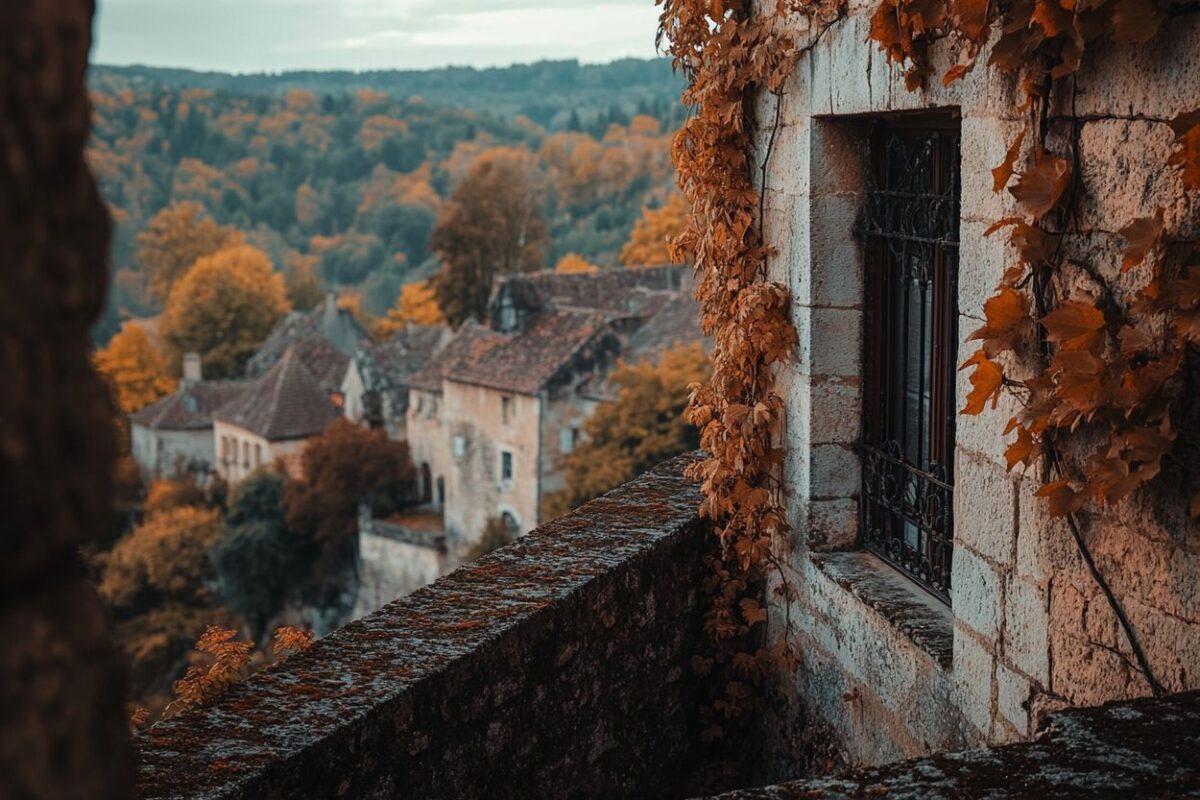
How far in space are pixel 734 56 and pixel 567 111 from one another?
177335 millimetres

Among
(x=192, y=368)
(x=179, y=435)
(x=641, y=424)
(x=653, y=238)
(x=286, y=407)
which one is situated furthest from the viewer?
(x=653, y=238)

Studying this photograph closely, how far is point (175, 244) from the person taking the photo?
9406 cm

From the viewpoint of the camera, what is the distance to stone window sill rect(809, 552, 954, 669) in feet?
12.5

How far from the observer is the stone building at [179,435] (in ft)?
183

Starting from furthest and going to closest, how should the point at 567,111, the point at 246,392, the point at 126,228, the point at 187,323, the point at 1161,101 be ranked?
1. the point at 567,111
2. the point at 126,228
3. the point at 187,323
4. the point at 246,392
5. the point at 1161,101

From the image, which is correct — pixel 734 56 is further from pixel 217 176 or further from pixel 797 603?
pixel 217 176

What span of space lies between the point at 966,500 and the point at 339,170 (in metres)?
126

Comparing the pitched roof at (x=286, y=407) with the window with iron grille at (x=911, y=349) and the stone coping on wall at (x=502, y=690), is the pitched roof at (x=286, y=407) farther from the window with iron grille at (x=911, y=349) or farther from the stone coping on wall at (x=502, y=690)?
the window with iron grille at (x=911, y=349)

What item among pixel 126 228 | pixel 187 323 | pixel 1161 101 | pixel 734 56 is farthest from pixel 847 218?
pixel 126 228

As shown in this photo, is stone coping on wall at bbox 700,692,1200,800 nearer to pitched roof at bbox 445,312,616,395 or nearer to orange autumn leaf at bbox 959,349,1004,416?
orange autumn leaf at bbox 959,349,1004,416

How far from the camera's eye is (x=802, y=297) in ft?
15.1

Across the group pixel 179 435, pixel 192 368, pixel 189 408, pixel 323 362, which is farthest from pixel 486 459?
pixel 192 368

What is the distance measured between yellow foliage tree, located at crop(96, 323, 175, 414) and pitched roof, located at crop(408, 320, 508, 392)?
28668 mm

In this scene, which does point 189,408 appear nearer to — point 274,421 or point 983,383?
point 274,421
